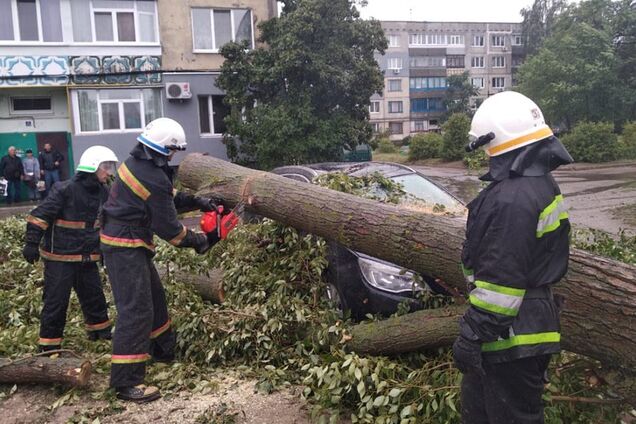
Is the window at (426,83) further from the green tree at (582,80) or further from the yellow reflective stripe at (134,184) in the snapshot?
the yellow reflective stripe at (134,184)

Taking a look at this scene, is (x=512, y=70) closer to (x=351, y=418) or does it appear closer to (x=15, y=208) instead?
(x=15, y=208)

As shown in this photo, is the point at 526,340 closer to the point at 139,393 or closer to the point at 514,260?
the point at 514,260

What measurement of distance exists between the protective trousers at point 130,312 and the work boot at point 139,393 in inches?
1.6

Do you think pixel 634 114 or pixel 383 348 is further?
pixel 634 114

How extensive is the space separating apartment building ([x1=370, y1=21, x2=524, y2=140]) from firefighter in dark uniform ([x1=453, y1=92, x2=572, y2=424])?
5349cm

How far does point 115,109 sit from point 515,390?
56.7 ft

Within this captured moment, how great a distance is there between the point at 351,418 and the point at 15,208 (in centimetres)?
1465

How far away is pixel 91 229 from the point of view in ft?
15.8

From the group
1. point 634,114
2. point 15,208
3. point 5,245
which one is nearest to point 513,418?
point 5,245

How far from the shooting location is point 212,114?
61.7 feet

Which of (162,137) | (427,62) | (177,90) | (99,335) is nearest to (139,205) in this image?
(162,137)

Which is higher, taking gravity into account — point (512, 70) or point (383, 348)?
point (512, 70)

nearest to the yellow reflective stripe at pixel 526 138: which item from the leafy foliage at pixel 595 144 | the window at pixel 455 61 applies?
the leafy foliage at pixel 595 144

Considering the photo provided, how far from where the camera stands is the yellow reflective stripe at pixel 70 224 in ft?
15.4
